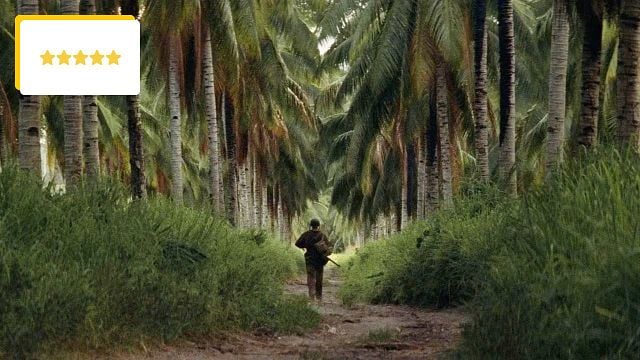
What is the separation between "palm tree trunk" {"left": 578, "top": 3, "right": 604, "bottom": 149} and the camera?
10.0 meters

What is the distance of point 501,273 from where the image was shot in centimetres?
683

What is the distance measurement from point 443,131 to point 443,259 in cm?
889

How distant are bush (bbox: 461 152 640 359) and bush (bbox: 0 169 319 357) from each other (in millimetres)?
2916

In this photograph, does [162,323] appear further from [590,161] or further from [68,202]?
[590,161]

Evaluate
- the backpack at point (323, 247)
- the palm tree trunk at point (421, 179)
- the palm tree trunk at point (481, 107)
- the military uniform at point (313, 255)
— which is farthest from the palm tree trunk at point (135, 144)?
the palm tree trunk at point (421, 179)

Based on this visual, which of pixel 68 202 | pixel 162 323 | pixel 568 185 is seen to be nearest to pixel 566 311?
pixel 568 185

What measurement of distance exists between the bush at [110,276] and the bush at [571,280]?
2.92m

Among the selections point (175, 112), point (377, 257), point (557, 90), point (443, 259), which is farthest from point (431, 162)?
point (557, 90)

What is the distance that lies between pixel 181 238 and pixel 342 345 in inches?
90.6

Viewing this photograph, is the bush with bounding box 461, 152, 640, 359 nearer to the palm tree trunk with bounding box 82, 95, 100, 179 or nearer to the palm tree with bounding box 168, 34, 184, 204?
the palm tree trunk with bounding box 82, 95, 100, 179

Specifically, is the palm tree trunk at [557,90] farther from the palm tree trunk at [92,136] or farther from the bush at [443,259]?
the palm tree trunk at [92,136]

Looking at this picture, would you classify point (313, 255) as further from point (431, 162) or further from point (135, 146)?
point (431, 162)

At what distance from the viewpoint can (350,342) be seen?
30.4 ft

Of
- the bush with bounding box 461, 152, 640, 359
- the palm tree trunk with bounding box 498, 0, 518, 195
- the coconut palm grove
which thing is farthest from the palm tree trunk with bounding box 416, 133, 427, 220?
the bush with bounding box 461, 152, 640, 359
